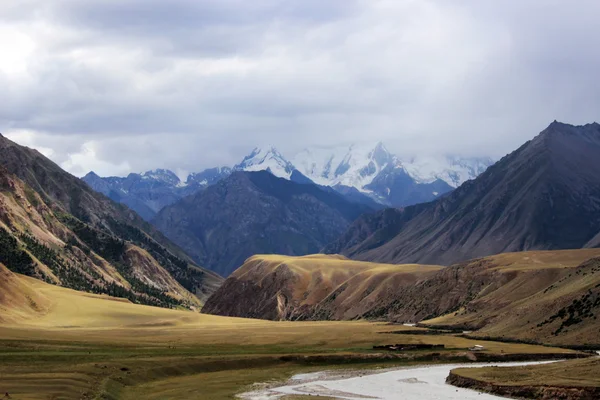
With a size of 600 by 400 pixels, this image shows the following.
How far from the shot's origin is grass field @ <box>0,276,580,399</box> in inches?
2894

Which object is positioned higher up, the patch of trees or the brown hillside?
the brown hillside

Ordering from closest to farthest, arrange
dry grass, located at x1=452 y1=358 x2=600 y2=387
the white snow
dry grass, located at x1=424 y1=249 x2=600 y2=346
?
dry grass, located at x1=452 y1=358 x2=600 y2=387, the white snow, dry grass, located at x1=424 y1=249 x2=600 y2=346

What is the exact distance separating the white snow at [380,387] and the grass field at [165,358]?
437cm

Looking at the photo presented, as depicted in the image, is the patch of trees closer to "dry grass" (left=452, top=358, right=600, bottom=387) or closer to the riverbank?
the riverbank

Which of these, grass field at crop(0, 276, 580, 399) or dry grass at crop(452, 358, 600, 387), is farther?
grass field at crop(0, 276, 580, 399)

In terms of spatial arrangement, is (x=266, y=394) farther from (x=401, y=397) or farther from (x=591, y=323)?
(x=591, y=323)

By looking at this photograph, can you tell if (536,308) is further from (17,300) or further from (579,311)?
(17,300)

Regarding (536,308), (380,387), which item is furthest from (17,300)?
(536,308)

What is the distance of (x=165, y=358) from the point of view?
3900 inches

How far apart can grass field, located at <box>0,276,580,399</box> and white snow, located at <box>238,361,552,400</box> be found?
4.37m

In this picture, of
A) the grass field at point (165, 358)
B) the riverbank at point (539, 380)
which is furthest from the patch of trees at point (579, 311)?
the riverbank at point (539, 380)

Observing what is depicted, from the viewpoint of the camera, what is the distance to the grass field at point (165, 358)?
241 feet

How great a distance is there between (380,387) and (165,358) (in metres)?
29.7

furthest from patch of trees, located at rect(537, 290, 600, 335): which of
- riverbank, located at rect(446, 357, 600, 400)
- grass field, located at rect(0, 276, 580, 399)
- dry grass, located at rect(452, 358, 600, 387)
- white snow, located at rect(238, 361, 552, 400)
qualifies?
dry grass, located at rect(452, 358, 600, 387)
